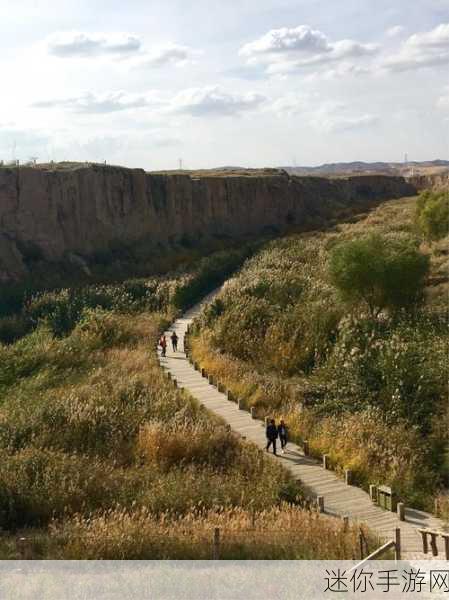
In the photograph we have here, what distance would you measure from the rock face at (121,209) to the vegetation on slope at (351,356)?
37.2 feet

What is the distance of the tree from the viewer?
24.0 meters

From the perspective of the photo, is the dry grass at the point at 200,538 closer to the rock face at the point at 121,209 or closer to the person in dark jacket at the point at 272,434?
the person in dark jacket at the point at 272,434

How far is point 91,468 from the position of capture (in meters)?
12.4

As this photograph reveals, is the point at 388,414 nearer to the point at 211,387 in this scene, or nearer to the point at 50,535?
the point at 211,387

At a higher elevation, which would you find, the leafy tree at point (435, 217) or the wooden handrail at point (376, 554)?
the leafy tree at point (435, 217)

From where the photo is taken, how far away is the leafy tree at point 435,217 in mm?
33156

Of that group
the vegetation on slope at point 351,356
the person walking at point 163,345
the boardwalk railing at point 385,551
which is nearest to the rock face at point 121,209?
the vegetation on slope at point 351,356

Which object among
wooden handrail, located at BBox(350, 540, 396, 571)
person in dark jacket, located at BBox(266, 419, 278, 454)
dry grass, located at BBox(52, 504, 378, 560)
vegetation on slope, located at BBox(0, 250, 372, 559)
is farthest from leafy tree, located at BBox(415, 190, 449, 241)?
wooden handrail, located at BBox(350, 540, 396, 571)

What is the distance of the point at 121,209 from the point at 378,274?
22.1 meters

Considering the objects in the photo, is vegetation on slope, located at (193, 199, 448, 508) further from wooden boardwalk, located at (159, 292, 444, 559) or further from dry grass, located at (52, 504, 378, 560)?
dry grass, located at (52, 504, 378, 560)

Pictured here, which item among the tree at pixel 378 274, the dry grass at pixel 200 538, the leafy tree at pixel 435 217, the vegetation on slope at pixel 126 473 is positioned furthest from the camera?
the leafy tree at pixel 435 217

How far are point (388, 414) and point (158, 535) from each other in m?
8.00

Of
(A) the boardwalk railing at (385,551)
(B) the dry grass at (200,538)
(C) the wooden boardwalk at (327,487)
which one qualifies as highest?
(A) the boardwalk railing at (385,551)

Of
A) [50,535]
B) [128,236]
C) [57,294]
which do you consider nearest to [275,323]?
[57,294]
